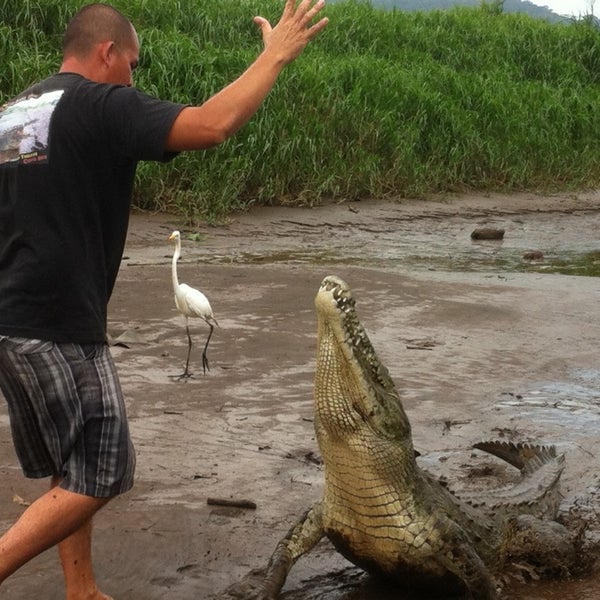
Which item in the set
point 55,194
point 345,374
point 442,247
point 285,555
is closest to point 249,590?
point 285,555

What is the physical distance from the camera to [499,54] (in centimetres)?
2064

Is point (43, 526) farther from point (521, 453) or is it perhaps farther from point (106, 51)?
point (521, 453)

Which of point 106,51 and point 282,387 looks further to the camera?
point 282,387

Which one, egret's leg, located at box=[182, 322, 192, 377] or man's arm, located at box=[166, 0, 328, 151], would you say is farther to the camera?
egret's leg, located at box=[182, 322, 192, 377]

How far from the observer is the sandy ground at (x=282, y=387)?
4078mm

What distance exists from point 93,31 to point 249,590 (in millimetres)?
1898

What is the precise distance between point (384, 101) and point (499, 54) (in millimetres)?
5893

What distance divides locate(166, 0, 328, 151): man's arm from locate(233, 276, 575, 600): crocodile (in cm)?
70

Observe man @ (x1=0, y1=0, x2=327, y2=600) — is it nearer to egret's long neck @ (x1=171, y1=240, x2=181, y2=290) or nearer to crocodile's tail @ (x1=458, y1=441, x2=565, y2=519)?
crocodile's tail @ (x1=458, y1=441, x2=565, y2=519)

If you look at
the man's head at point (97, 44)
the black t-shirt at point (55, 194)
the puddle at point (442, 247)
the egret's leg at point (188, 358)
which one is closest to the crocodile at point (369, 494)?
the black t-shirt at point (55, 194)

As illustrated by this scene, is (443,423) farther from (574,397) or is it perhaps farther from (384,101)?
(384,101)

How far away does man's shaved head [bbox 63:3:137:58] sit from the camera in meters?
3.28

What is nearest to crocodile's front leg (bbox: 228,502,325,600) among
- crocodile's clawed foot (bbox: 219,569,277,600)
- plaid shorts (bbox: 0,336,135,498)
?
crocodile's clawed foot (bbox: 219,569,277,600)

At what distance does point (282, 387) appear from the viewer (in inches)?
241
